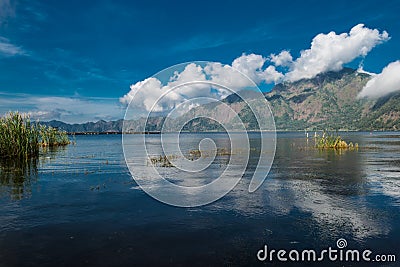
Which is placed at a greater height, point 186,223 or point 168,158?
point 168,158

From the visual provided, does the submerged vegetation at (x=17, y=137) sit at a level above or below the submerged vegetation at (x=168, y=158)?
above

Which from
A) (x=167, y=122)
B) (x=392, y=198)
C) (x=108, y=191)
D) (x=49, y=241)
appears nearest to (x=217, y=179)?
(x=108, y=191)

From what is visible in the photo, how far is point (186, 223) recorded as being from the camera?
13711 millimetres

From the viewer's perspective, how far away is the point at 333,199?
1767cm

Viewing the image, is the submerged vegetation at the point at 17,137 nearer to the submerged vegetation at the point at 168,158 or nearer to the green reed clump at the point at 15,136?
the green reed clump at the point at 15,136

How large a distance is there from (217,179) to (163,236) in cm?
1364

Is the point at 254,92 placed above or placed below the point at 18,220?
above

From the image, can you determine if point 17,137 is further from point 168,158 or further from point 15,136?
point 168,158

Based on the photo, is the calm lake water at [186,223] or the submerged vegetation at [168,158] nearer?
the calm lake water at [186,223]

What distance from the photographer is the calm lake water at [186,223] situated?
1033 centimetres

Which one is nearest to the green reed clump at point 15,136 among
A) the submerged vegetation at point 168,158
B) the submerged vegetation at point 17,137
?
the submerged vegetation at point 17,137

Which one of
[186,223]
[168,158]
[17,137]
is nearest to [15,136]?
[17,137]

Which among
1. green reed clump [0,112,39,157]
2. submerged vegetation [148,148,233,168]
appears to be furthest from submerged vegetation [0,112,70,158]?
submerged vegetation [148,148,233,168]

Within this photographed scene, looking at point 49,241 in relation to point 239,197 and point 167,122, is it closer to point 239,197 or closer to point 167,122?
point 167,122
